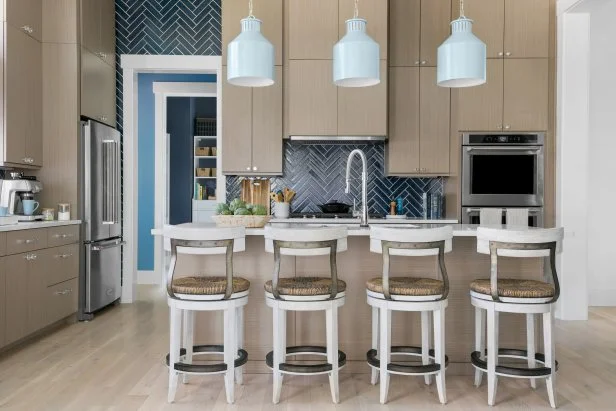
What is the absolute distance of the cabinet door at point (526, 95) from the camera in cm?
521

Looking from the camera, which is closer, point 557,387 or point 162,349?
point 557,387

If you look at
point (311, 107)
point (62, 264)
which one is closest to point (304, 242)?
point (311, 107)

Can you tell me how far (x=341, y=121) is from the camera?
526cm

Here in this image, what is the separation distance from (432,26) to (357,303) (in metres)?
3.15

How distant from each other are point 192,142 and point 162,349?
4.11 m

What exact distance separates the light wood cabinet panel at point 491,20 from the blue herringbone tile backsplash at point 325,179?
1434mm

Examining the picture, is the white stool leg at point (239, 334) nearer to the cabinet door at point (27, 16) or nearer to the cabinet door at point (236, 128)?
the cabinet door at point (236, 128)

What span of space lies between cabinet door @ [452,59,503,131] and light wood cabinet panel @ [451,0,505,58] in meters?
0.13

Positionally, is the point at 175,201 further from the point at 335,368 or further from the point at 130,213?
the point at 335,368

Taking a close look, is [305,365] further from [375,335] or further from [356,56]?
[356,56]

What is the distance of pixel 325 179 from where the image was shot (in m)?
5.75

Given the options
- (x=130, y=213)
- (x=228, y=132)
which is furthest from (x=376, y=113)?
(x=130, y=213)

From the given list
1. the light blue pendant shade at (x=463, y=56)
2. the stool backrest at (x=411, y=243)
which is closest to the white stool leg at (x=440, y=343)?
the stool backrest at (x=411, y=243)

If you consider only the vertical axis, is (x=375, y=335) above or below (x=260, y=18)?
below
